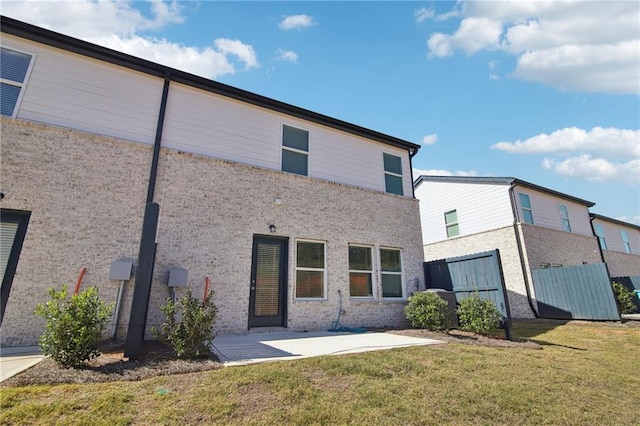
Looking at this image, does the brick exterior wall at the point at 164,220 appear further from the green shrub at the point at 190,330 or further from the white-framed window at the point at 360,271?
the green shrub at the point at 190,330

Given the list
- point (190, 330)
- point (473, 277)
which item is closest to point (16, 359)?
point (190, 330)

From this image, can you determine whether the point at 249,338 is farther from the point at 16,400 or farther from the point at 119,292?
the point at 16,400

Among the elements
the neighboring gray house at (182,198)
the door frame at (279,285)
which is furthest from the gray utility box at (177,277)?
the door frame at (279,285)

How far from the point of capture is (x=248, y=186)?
8.40 metres

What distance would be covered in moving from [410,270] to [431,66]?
23.7 ft

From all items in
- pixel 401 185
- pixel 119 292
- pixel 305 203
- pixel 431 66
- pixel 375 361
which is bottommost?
pixel 375 361

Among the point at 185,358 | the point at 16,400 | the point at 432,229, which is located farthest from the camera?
the point at 432,229

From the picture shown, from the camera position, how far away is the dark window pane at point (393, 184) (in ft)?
37.2

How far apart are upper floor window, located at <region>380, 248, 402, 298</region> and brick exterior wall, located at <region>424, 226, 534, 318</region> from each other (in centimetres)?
724

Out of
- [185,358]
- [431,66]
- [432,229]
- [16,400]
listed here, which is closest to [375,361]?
[185,358]

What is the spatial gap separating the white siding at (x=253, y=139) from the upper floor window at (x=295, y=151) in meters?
0.16

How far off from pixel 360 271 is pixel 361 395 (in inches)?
248

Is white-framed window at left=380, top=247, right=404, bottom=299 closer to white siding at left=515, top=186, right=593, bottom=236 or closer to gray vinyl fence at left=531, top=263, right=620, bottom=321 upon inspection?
gray vinyl fence at left=531, top=263, right=620, bottom=321

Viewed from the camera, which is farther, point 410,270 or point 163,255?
point 410,270
